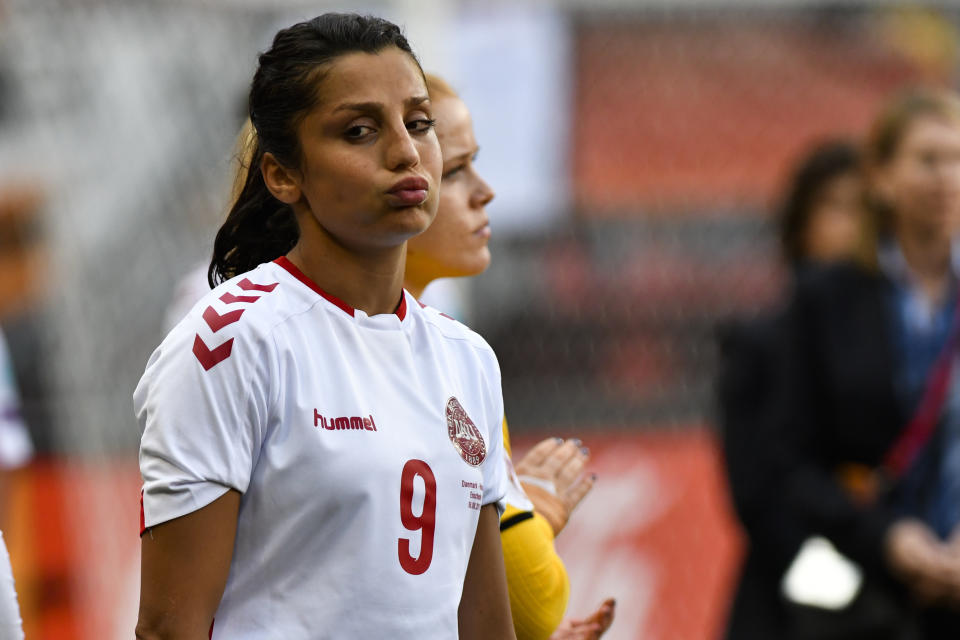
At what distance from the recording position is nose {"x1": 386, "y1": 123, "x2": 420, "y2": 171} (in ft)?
5.45

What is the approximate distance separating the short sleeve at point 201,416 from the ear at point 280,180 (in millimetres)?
203

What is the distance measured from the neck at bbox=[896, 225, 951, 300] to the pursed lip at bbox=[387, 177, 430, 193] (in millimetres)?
2180

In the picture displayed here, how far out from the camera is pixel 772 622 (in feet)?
12.2

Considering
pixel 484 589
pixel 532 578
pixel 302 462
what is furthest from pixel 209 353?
pixel 532 578

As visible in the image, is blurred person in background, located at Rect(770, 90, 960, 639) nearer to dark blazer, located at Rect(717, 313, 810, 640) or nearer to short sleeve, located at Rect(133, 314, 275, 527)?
dark blazer, located at Rect(717, 313, 810, 640)

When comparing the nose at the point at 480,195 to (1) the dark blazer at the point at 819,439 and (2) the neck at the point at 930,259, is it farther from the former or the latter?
(2) the neck at the point at 930,259

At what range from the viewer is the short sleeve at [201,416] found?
5.02ft

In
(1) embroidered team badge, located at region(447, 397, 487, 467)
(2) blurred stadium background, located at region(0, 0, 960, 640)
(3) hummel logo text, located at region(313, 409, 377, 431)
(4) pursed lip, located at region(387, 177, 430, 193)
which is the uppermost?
(4) pursed lip, located at region(387, 177, 430, 193)

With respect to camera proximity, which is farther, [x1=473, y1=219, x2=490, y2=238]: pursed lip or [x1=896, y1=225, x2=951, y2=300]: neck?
[x1=896, y1=225, x2=951, y2=300]: neck

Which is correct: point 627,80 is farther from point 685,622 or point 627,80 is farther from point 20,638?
point 20,638

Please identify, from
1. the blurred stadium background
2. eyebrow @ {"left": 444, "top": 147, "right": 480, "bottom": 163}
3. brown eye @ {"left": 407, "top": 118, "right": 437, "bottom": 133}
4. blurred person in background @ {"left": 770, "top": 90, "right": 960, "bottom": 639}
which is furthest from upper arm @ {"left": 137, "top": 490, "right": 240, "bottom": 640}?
the blurred stadium background

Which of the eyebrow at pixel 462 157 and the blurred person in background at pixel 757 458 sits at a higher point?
the eyebrow at pixel 462 157

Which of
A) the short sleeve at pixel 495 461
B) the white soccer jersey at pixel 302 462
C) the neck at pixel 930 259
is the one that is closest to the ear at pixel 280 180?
the white soccer jersey at pixel 302 462

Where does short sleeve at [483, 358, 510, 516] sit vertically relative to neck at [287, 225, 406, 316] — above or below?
below
